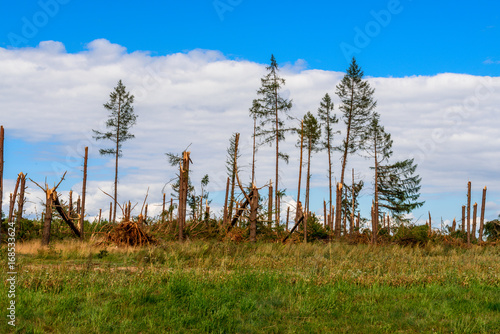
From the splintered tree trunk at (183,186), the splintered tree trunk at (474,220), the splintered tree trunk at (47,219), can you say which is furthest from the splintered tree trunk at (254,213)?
the splintered tree trunk at (474,220)

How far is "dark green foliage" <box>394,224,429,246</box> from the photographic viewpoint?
2469 cm

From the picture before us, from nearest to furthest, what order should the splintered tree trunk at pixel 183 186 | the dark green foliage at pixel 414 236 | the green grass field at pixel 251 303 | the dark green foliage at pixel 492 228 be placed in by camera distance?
the green grass field at pixel 251 303
the splintered tree trunk at pixel 183 186
the dark green foliage at pixel 414 236
the dark green foliage at pixel 492 228

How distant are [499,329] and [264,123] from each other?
31.0 m

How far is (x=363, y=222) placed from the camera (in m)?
41.3

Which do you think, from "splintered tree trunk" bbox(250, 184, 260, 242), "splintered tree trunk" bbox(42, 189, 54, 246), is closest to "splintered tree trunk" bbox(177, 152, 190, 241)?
"splintered tree trunk" bbox(250, 184, 260, 242)

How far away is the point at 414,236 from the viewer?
25141 mm

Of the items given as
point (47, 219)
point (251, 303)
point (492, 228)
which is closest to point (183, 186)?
point (47, 219)

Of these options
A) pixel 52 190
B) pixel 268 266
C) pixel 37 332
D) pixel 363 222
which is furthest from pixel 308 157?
pixel 37 332

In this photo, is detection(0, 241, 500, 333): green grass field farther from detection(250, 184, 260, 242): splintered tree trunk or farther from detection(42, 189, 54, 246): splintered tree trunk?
detection(250, 184, 260, 242): splintered tree trunk

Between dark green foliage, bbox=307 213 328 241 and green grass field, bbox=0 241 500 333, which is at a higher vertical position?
dark green foliage, bbox=307 213 328 241

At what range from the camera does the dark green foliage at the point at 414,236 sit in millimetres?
24691

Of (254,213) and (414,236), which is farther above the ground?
(254,213)

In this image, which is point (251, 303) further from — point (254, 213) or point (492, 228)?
point (492, 228)

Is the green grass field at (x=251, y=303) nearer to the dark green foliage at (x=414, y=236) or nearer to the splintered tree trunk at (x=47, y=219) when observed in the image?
the splintered tree trunk at (x=47, y=219)
